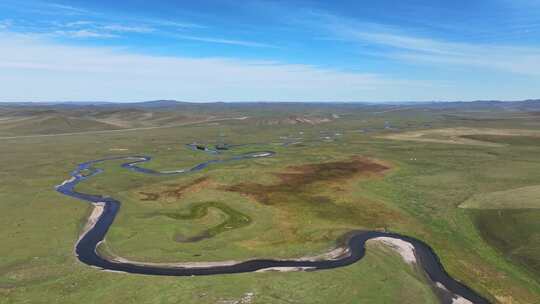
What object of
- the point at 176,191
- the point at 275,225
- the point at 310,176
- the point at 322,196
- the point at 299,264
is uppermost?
the point at 310,176

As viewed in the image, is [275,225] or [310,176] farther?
[310,176]

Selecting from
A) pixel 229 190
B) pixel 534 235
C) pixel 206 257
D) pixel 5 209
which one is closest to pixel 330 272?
pixel 206 257

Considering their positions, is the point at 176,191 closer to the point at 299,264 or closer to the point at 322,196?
the point at 322,196

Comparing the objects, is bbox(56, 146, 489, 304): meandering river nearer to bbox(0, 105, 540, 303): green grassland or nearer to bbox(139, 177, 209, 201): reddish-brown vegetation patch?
bbox(0, 105, 540, 303): green grassland

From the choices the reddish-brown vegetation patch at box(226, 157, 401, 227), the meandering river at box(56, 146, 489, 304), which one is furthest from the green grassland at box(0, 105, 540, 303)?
the meandering river at box(56, 146, 489, 304)

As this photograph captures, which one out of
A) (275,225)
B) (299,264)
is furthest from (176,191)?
(299,264)

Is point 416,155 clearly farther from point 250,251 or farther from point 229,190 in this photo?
point 250,251

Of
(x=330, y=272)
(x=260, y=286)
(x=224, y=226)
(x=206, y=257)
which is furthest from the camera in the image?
(x=224, y=226)

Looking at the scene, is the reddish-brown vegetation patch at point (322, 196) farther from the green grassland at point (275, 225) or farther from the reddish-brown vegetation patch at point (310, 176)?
the green grassland at point (275, 225)

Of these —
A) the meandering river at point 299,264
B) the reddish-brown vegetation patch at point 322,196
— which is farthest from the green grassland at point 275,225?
the meandering river at point 299,264
